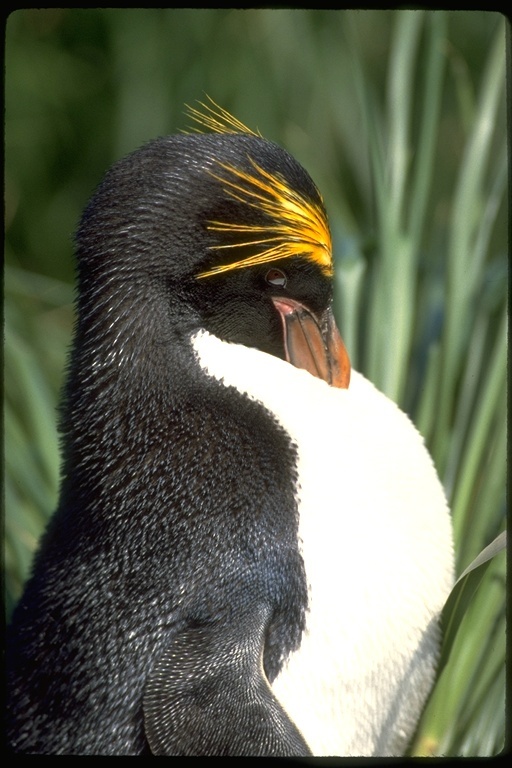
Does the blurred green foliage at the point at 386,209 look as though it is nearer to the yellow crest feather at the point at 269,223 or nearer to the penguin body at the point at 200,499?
the penguin body at the point at 200,499

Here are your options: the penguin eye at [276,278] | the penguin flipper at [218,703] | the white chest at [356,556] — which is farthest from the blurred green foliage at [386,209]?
the penguin eye at [276,278]

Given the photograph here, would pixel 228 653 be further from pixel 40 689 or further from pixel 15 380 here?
pixel 15 380

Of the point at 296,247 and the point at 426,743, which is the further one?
the point at 426,743

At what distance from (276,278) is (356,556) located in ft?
1.01

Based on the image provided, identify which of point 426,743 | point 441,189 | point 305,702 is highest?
point 441,189

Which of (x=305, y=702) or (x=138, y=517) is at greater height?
(x=138, y=517)

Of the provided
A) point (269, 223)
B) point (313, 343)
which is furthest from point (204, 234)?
point (313, 343)

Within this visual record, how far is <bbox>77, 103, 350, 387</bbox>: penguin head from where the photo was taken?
1.02 metres

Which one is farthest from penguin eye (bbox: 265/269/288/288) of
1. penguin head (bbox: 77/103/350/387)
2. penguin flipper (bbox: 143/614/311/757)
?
penguin flipper (bbox: 143/614/311/757)

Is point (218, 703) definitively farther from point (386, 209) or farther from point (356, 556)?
point (386, 209)

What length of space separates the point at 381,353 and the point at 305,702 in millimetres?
600

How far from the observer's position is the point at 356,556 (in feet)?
3.41

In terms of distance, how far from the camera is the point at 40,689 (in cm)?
106

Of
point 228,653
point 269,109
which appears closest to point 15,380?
point 269,109
